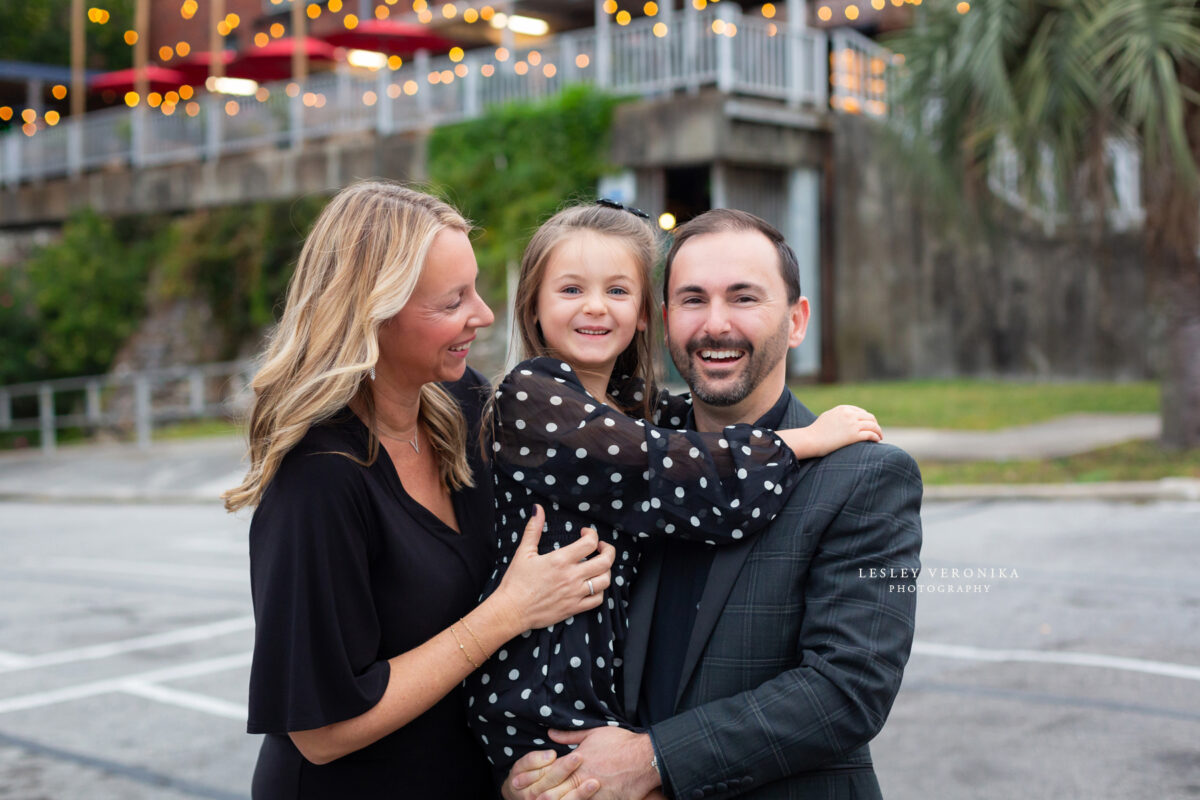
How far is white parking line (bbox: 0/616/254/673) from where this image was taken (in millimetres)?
7480

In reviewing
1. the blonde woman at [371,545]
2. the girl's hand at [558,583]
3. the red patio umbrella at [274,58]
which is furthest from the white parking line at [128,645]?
the red patio umbrella at [274,58]

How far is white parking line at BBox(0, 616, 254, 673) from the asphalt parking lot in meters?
0.02

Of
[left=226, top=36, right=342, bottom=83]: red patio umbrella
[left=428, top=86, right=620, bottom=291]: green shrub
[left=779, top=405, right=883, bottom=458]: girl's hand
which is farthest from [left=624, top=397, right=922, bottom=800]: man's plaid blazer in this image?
[left=226, top=36, right=342, bottom=83]: red patio umbrella

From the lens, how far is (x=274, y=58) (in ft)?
86.3

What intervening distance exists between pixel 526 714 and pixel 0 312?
84.2 feet

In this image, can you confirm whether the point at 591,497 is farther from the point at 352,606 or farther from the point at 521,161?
the point at 521,161

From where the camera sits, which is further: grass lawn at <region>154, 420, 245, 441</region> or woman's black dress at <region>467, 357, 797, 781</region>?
grass lawn at <region>154, 420, 245, 441</region>

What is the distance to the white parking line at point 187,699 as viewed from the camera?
6.34 metres

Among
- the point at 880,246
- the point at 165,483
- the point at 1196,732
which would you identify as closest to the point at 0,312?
the point at 165,483

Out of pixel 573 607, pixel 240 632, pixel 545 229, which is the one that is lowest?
pixel 240 632

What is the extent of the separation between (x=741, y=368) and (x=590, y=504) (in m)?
0.40

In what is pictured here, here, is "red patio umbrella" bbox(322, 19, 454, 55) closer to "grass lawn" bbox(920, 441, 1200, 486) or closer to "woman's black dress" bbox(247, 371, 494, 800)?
"grass lawn" bbox(920, 441, 1200, 486)

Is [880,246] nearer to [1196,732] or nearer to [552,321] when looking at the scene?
[1196,732]

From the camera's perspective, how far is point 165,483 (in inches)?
645
